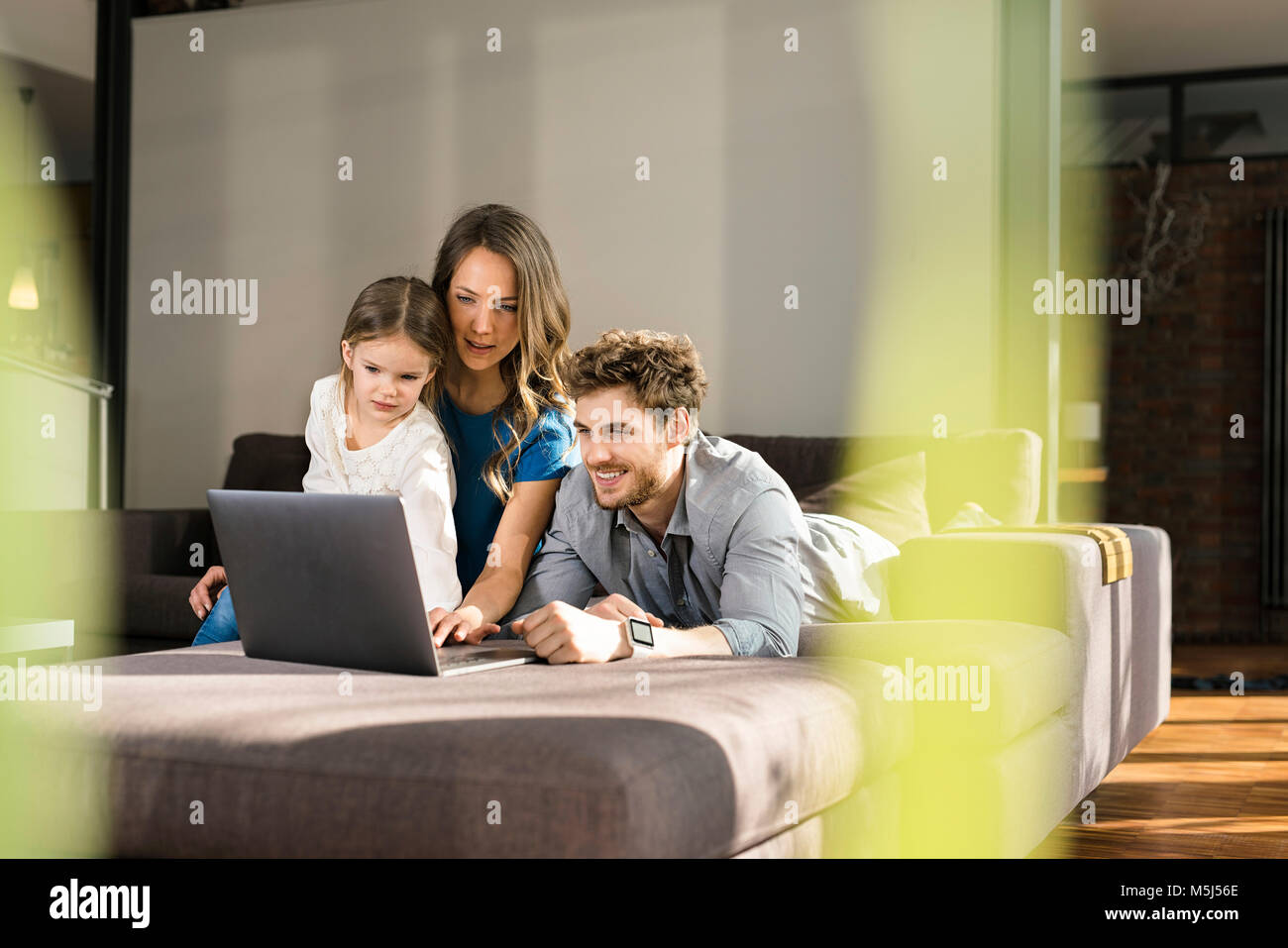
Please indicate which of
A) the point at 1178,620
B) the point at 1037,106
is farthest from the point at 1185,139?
the point at 1037,106

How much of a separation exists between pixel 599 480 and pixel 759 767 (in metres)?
0.75

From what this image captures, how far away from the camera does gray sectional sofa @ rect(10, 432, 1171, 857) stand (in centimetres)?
118

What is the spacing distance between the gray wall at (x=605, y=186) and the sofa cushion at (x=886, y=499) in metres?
0.54

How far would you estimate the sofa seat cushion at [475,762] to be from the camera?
1.16 m

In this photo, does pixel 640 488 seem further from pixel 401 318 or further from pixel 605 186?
pixel 605 186

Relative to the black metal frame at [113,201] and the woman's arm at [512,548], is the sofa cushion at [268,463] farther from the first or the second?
the woman's arm at [512,548]

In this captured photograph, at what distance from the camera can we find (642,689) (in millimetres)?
1489

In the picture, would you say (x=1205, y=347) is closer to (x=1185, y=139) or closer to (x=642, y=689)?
(x=1185, y=139)

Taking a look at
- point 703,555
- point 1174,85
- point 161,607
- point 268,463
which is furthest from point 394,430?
point 1174,85

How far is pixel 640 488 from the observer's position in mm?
1993

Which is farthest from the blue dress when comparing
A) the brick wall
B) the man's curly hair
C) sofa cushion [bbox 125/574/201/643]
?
the brick wall

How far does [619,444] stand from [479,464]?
1.53 feet

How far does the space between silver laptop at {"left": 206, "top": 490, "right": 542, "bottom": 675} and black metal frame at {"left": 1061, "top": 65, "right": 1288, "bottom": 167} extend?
5.52 metres

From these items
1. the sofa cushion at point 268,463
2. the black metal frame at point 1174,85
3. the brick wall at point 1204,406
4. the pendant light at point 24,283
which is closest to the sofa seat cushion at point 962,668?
the sofa cushion at point 268,463
